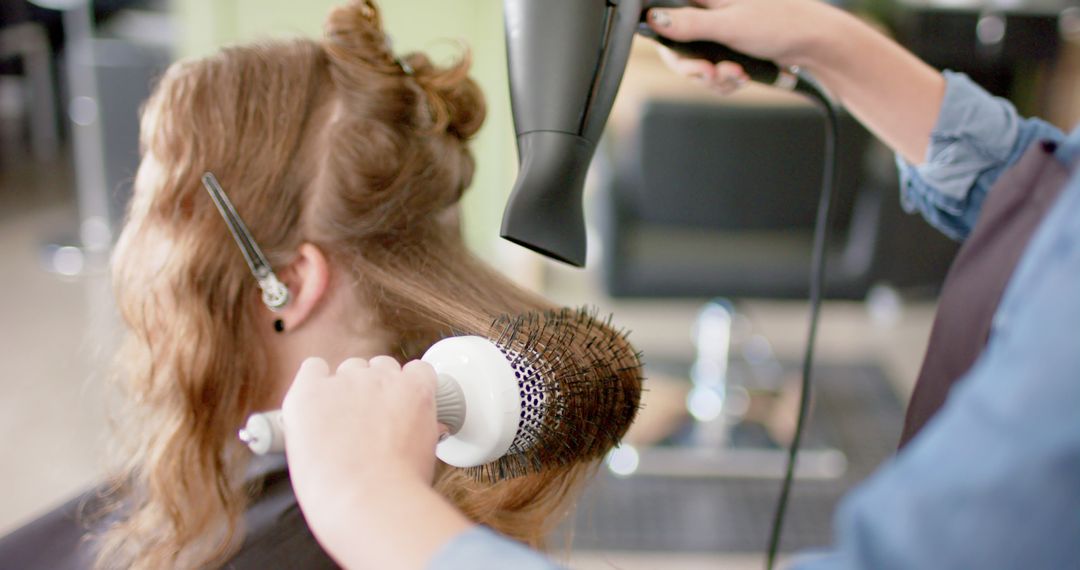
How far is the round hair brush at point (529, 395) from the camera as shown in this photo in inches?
20.7

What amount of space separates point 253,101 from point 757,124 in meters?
1.17

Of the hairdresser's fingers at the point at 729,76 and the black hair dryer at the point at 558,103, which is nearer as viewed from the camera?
the black hair dryer at the point at 558,103

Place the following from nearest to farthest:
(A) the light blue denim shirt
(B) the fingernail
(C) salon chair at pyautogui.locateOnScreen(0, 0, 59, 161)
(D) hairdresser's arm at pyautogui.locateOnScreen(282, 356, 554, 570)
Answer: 1. (A) the light blue denim shirt
2. (D) hairdresser's arm at pyautogui.locateOnScreen(282, 356, 554, 570)
3. (B) the fingernail
4. (C) salon chair at pyautogui.locateOnScreen(0, 0, 59, 161)

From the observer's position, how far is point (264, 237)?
2.41 ft

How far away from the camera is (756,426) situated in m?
2.15

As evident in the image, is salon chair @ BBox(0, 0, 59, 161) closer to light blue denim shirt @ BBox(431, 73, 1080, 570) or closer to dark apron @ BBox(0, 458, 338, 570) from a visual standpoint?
dark apron @ BBox(0, 458, 338, 570)

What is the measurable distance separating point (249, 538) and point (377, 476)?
0.38m

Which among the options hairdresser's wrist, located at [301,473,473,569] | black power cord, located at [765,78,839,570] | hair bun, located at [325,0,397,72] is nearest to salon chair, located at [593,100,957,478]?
black power cord, located at [765,78,839,570]

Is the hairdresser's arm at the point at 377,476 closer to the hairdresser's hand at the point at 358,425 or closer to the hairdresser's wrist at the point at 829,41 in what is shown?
the hairdresser's hand at the point at 358,425

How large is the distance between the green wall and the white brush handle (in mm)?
1652

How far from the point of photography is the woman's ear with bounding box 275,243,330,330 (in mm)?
737

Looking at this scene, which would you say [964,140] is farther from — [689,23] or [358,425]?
[358,425]

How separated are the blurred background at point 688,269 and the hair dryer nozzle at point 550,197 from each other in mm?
440

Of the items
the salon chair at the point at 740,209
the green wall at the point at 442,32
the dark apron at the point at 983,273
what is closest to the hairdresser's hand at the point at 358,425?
the dark apron at the point at 983,273
